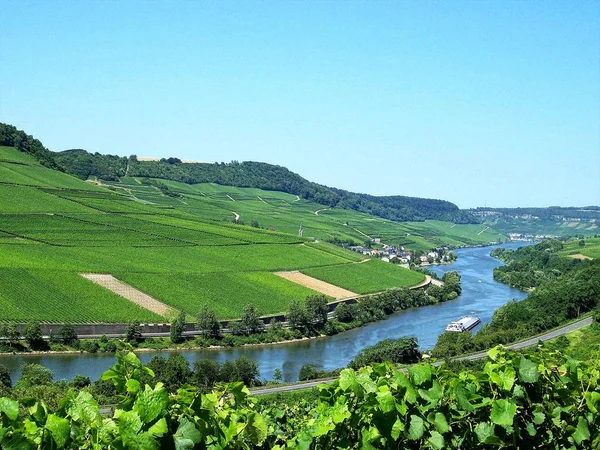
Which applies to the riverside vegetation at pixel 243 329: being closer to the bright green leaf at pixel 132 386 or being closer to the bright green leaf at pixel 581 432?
the bright green leaf at pixel 581 432

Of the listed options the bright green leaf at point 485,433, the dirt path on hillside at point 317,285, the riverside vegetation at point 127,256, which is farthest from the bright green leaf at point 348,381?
the dirt path on hillside at point 317,285

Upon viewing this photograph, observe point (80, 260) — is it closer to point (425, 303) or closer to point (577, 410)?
point (425, 303)

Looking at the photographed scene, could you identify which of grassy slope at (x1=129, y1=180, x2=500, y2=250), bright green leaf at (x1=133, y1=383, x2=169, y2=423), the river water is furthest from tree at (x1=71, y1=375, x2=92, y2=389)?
grassy slope at (x1=129, y1=180, x2=500, y2=250)

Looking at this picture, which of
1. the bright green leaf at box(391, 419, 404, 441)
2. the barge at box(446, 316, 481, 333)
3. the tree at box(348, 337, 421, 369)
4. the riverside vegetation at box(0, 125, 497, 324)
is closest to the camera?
the bright green leaf at box(391, 419, 404, 441)

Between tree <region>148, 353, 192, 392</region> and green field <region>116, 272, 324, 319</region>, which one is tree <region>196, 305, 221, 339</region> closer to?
green field <region>116, 272, 324, 319</region>

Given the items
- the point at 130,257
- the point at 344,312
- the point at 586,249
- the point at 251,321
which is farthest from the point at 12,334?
the point at 586,249

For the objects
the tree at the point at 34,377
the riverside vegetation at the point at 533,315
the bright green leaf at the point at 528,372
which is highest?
the bright green leaf at the point at 528,372
